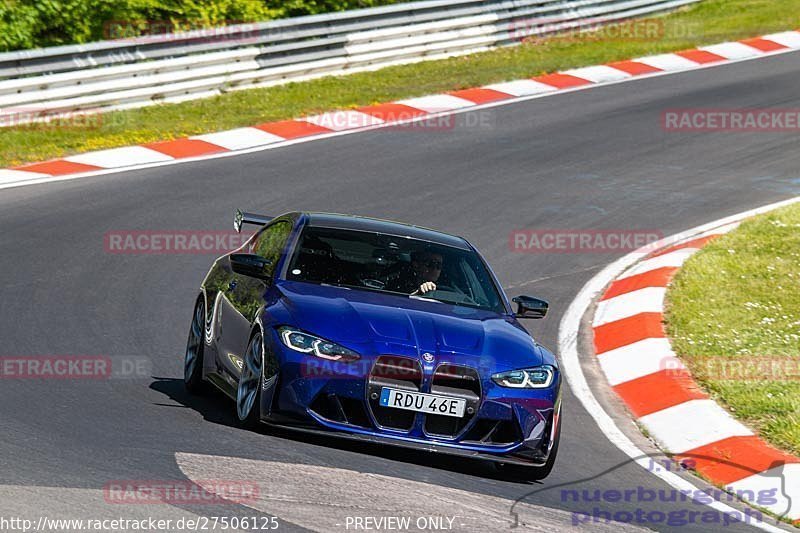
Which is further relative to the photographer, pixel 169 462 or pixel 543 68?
pixel 543 68

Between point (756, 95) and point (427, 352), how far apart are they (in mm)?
14873

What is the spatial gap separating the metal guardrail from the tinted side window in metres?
8.78

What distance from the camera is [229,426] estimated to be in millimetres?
7641

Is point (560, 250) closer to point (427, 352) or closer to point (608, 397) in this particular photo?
point (608, 397)

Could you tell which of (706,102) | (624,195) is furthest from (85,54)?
(706,102)

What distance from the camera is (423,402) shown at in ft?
23.3
